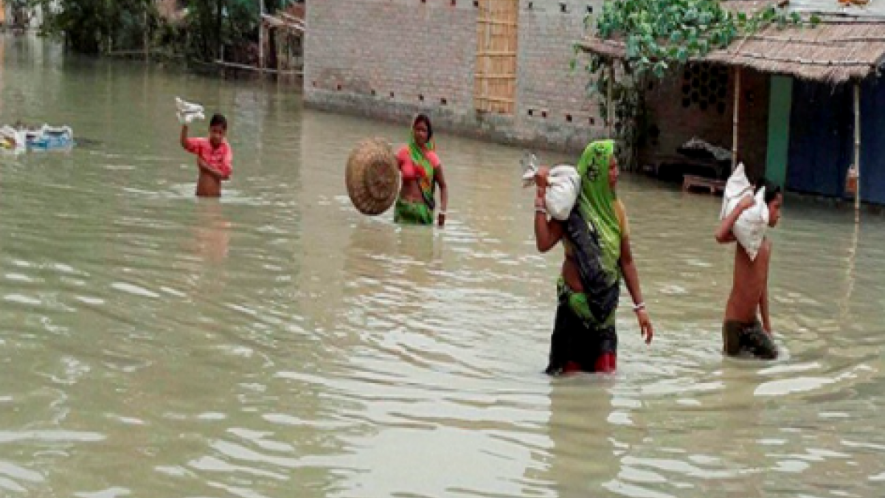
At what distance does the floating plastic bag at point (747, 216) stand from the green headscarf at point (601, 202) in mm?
974

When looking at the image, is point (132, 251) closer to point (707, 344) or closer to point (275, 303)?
point (275, 303)

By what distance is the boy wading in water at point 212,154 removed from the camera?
1367cm

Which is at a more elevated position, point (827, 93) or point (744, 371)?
point (827, 93)

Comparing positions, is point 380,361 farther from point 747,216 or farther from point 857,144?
point 857,144

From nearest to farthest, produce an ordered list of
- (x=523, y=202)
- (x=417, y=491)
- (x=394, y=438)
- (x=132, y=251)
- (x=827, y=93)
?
(x=417, y=491) < (x=394, y=438) < (x=132, y=251) < (x=523, y=202) < (x=827, y=93)

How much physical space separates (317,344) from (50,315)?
1.62 metres

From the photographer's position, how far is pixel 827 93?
17.6 m

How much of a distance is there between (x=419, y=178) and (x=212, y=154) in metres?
2.16

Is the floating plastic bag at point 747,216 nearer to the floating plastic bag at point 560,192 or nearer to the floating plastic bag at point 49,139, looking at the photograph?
the floating plastic bag at point 560,192

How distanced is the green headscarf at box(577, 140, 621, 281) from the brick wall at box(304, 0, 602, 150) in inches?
531

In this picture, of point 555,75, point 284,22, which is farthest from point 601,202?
point 284,22

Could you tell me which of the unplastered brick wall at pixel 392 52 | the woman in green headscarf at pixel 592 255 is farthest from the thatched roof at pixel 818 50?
the woman in green headscarf at pixel 592 255

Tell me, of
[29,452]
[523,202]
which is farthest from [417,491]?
[523,202]

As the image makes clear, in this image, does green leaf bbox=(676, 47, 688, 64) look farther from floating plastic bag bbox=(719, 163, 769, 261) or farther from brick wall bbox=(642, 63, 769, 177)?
floating plastic bag bbox=(719, 163, 769, 261)
